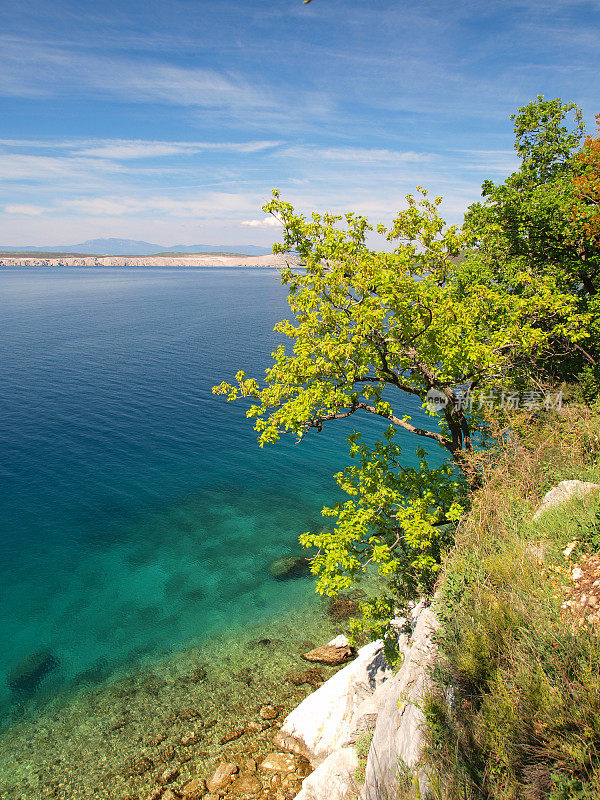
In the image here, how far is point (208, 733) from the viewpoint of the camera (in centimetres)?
1881

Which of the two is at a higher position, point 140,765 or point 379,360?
point 379,360

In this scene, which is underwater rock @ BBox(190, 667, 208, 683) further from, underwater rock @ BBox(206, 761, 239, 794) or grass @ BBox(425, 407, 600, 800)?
grass @ BBox(425, 407, 600, 800)

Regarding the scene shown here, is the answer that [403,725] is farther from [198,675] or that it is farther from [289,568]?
[289,568]

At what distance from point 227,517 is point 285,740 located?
1950cm

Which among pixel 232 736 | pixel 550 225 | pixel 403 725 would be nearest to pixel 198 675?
pixel 232 736

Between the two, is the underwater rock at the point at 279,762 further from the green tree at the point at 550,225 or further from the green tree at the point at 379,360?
the green tree at the point at 550,225

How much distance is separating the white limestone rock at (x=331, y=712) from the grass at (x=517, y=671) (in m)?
8.72

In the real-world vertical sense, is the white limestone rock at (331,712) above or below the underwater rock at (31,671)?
above

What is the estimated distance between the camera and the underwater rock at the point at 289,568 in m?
30.0

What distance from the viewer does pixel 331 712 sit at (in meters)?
17.5

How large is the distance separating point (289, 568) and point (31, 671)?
15431 mm

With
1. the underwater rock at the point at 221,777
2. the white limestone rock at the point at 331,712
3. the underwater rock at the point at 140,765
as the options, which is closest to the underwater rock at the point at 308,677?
the white limestone rock at the point at 331,712

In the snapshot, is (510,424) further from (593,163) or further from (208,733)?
(208,733)

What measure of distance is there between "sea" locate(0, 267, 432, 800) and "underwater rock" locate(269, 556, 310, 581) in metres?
0.49
